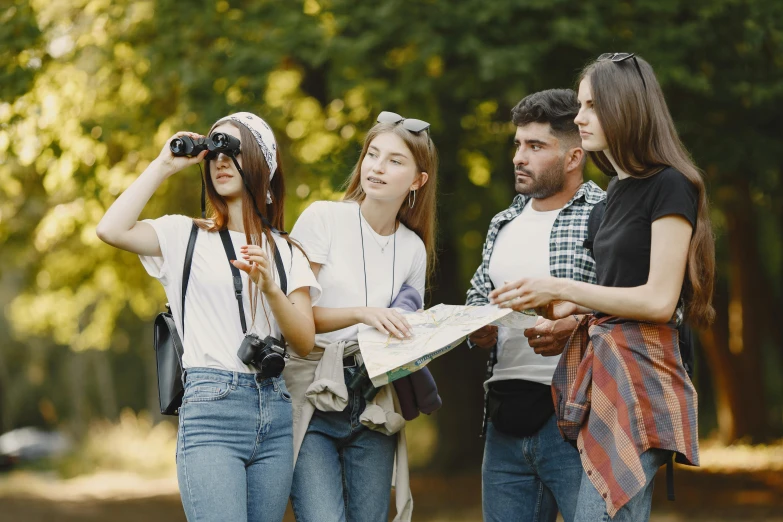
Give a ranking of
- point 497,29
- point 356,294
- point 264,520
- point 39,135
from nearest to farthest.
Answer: point 264,520, point 356,294, point 497,29, point 39,135

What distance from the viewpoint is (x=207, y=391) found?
3.29 meters

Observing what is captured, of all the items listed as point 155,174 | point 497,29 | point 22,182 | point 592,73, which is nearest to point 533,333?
point 592,73

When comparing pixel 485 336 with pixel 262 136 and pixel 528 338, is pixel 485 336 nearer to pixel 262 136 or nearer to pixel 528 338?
pixel 528 338

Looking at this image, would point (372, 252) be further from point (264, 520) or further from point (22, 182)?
point (22, 182)

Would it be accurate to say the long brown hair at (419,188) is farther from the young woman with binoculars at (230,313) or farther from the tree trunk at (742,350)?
the tree trunk at (742,350)

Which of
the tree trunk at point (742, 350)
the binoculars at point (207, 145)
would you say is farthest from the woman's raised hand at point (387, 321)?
the tree trunk at point (742, 350)

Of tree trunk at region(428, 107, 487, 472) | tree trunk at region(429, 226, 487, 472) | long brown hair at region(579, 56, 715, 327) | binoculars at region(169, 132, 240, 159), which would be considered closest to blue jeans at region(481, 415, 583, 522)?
long brown hair at region(579, 56, 715, 327)

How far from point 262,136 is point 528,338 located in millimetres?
1330

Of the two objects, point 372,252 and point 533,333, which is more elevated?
point 372,252

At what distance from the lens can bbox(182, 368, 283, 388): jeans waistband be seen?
3320 millimetres

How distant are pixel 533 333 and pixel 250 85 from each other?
4.82m

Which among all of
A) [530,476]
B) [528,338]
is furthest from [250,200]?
[530,476]

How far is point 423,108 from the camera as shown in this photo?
775 centimetres

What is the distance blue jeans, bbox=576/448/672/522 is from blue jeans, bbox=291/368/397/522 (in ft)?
3.07
